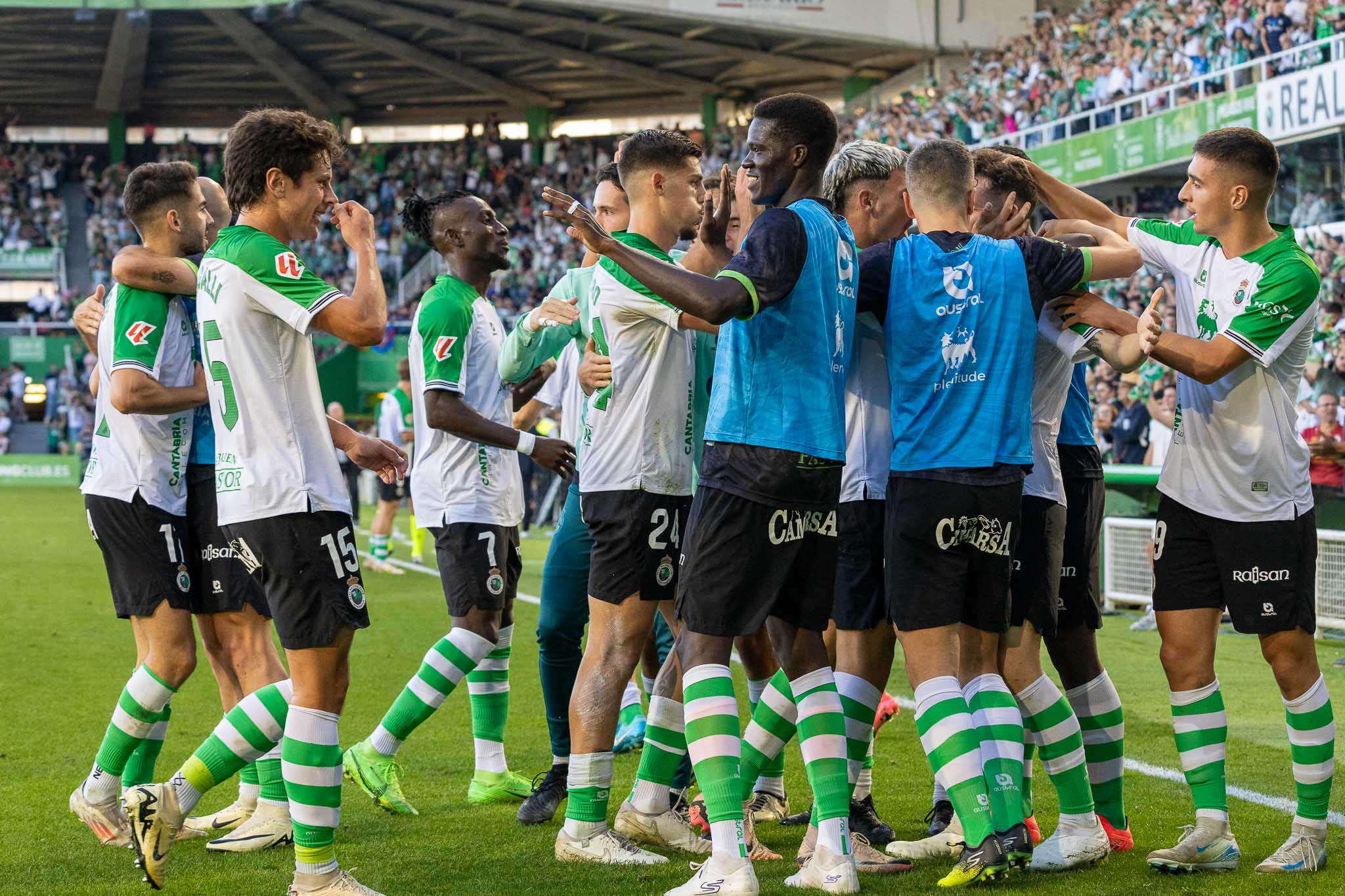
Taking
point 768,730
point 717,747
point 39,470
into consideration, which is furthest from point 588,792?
point 39,470

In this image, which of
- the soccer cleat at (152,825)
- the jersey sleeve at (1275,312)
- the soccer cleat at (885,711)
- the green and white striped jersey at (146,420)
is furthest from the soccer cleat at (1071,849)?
the green and white striped jersey at (146,420)

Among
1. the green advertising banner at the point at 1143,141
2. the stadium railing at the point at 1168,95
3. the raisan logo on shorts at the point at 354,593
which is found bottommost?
the raisan logo on shorts at the point at 354,593

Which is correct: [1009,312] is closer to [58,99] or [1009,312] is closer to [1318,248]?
[1318,248]

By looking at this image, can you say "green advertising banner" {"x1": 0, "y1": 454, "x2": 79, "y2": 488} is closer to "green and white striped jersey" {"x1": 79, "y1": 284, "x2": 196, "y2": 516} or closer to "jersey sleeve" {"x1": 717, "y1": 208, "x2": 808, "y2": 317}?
"green and white striped jersey" {"x1": 79, "y1": 284, "x2": 196, "y2": 516}

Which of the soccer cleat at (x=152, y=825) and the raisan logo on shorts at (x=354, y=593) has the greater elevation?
the raisan logo on shorts at (x=354, y=593)

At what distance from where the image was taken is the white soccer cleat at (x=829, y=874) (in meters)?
4.22

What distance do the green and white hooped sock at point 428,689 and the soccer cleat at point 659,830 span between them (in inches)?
42.8

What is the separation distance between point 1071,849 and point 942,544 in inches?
45.9

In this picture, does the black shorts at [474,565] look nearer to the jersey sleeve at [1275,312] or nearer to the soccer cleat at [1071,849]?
the soccer cleat at [1071,849]

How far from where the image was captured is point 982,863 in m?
4.20

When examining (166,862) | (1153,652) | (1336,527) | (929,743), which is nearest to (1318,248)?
(1336,527)

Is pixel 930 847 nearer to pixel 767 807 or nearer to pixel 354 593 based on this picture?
pixel 767 807

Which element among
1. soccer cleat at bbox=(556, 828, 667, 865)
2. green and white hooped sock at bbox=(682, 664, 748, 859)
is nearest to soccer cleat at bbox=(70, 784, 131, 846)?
soccer cleat at bbox=(556, 828, 667, 865)

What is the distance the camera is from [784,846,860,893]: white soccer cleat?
4.22 m
